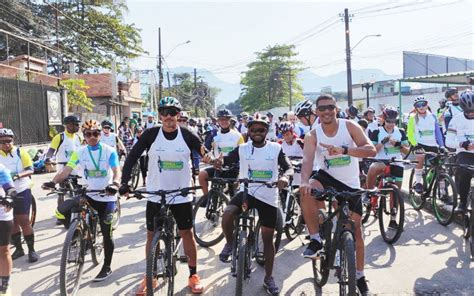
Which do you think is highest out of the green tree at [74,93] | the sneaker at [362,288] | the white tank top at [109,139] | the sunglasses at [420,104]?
the green tree at [74,93]

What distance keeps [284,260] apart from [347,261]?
2247mm

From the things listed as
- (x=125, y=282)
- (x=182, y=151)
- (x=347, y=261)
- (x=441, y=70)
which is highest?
(x=441, y=70)

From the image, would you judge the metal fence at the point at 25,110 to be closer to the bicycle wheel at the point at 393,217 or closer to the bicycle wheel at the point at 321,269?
the bicycle wheel at the point at 393,217

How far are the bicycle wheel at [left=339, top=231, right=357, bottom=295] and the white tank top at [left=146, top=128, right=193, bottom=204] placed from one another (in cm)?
172

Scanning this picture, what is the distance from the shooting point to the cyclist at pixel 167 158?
4551 mm

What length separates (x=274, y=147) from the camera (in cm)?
492

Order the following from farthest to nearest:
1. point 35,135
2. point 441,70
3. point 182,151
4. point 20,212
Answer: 1. point 441,70
2. point 35,135
3. point 20,212
4. point 182,151

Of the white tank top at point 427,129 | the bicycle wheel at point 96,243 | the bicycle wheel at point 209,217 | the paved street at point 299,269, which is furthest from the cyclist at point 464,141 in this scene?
the bicycle wheel at point 96,243

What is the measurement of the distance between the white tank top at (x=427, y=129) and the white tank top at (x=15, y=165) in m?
7.10

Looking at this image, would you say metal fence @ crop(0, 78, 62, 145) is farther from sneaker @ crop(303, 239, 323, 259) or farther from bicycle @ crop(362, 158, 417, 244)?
sneaker @ crop(303, 239, 323, 259)

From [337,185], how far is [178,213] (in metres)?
1.74

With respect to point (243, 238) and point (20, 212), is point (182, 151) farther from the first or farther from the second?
point (20, 212)

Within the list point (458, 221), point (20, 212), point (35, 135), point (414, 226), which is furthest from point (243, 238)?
point (35, 135)

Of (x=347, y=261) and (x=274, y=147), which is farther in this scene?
(x=274, y=147)
